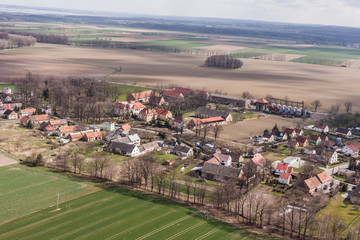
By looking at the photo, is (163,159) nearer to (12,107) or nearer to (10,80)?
(12,107)

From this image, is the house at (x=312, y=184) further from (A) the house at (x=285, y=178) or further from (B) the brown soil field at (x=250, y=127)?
(B) the brown soil field at (x=250, y=127)

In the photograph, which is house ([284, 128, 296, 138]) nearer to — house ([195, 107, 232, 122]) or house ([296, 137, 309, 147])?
house ([296, 137, 309, 147])

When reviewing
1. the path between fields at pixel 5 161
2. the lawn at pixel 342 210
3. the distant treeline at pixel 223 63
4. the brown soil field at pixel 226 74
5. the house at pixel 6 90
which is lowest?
the path between fields at pixel 5 161

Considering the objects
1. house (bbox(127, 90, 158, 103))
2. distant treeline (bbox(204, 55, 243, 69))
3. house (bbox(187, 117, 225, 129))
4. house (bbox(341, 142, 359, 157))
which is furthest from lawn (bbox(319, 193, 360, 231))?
distant treeline (bbox(204, 55, 243, 69))

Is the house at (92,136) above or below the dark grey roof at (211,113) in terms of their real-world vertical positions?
below

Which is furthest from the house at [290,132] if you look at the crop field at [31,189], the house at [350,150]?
the crop field at [31,189]

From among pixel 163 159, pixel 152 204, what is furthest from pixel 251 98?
pixel 152 204
